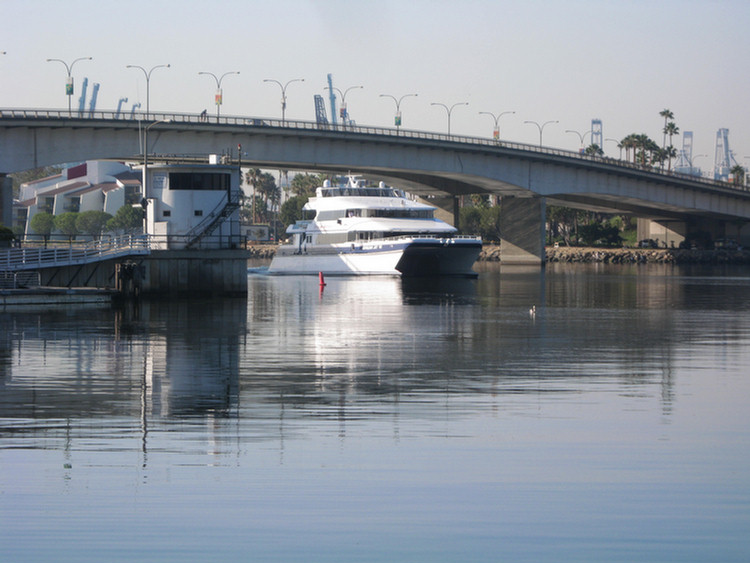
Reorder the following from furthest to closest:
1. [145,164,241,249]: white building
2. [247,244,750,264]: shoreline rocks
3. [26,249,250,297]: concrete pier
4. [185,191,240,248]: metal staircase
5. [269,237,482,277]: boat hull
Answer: [247,244,750,264]: shoreline rocks → [269,237,482,277]: boat hull → [145,164,241,249]: white building → [185,191,240,248]: metal staircase → [26,249,250,297]: concrete pier

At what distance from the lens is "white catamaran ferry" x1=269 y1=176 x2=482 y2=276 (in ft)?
300

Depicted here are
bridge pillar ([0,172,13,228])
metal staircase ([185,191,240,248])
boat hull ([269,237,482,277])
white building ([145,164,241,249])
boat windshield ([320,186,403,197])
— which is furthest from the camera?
boat windshield ([320,186,403,197])

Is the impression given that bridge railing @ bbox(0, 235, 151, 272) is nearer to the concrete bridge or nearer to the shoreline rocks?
the concrete bridge

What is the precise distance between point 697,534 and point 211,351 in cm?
2133

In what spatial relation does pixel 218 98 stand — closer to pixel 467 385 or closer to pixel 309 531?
pixel 467 385

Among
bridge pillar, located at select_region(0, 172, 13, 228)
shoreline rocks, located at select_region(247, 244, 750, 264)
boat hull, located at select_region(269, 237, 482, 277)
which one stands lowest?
boat hull, located at select_region(269, 237, 482, 277)

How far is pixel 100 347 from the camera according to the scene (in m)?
32.4

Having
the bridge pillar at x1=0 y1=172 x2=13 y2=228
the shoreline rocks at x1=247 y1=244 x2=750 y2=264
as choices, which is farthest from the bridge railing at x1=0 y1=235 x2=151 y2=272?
the shoreline rocks at x1=247 y1=244 x2=750 y2=264

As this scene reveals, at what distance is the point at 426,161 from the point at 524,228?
23.7 meters

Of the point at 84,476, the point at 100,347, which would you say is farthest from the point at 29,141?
the point at 84,476

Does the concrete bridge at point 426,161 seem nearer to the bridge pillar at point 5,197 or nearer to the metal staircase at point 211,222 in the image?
the bridge pillar at point 5,197

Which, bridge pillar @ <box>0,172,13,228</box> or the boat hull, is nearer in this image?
bridge pillar @ <box>0,172,13,228</box>

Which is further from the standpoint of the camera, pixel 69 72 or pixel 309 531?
pixel 69 72

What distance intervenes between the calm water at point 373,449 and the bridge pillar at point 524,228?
92870 mm
